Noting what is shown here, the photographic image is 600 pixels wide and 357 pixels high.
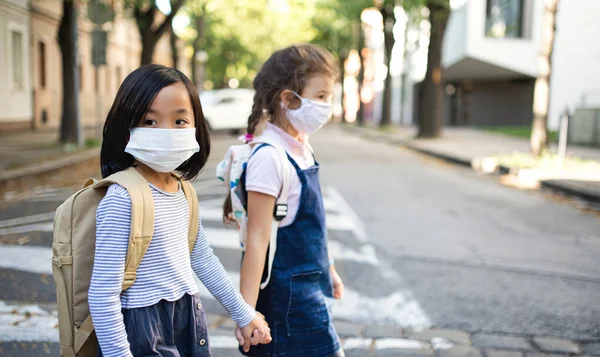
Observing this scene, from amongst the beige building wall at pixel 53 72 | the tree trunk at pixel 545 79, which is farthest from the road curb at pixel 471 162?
the beige building wall at pixel 53 72

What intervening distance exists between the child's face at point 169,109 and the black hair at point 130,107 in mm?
15

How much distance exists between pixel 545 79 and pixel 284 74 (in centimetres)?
1303

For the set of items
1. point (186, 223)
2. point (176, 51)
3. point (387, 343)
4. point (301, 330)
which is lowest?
point (387, 343)

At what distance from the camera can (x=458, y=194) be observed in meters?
10.4

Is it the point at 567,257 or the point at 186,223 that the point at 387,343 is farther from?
the point at 567,257

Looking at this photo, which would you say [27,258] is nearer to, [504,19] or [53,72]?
[53,72]

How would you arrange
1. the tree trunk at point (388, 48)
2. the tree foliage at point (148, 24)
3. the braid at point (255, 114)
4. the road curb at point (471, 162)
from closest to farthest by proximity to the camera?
the braid at point (255, 114)
the road curb at point (471, 162)
the tree foliage at point (148, 24)
the tree trunk at point (388, 48)

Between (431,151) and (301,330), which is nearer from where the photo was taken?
(301,330)

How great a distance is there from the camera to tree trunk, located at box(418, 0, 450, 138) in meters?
23.4

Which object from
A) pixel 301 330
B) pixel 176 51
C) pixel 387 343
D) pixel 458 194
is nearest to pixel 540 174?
pixel 458 194

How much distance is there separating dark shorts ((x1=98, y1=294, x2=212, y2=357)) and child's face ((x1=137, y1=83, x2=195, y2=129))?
1.74ft

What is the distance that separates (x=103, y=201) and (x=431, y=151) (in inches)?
673

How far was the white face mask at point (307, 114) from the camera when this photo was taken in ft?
8.38

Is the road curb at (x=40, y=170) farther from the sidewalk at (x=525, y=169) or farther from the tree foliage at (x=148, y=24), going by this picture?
the sidewalk at (x=525, y=169)
